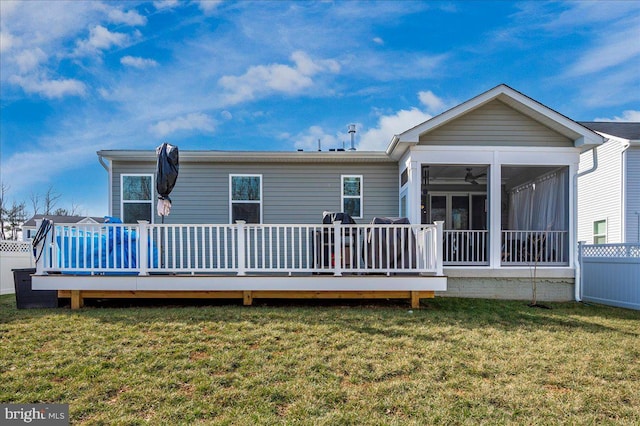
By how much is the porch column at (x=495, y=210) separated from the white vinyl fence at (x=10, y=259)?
10607mm

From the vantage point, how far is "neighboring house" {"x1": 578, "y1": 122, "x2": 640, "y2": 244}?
32.6ft

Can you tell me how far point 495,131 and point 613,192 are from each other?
6551 millimetres

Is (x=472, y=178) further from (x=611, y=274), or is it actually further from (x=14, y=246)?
(x=14, y=246)

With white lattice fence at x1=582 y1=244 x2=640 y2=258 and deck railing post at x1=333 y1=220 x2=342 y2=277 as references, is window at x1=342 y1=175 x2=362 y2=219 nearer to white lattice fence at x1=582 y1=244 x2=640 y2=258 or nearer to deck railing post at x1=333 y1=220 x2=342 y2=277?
deck railing post at x1=333 y1=220 x2=342 y2=277

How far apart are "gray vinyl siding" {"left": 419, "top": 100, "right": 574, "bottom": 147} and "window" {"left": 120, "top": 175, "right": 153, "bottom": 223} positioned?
20.3ft

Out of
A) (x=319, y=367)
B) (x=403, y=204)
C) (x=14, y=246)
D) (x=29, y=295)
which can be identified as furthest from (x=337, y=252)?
(x=14, y=246)

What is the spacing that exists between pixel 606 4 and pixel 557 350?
952 centimetres

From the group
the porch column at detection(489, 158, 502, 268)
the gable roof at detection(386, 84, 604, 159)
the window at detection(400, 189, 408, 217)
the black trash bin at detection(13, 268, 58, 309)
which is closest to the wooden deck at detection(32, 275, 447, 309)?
the black trash bin at detection(13, 268, 58, 309)

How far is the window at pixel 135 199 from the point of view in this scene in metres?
8.02

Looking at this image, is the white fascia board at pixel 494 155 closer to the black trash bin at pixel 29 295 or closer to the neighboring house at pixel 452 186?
the neighboring house at pixel 452 186

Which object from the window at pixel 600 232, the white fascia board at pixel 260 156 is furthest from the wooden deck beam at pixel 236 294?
the window at pixel 600 232

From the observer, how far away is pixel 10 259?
330 inches

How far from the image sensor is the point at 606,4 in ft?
28.6

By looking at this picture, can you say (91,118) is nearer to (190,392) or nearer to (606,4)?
(190,392)
